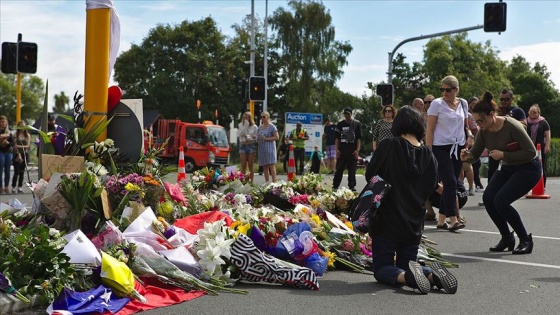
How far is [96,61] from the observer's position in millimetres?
8453

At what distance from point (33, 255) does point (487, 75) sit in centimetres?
7768

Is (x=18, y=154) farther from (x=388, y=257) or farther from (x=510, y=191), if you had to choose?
(x=388, y=257)

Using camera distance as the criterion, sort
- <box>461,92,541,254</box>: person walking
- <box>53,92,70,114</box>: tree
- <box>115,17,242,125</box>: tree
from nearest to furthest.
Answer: <box>461,92,541,254</box>: person walking → <box>115,17,242,125</box>: tree → <box>53,92,70,114</box>: tree

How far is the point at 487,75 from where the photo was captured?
79.8 m

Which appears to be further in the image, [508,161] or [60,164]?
[508,161]

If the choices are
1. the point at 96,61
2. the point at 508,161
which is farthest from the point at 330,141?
the point at 96,61

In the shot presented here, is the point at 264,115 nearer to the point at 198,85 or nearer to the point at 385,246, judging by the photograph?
the point at 385,246

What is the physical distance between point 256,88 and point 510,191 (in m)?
22.5

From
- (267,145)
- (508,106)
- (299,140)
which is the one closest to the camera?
(508,106)

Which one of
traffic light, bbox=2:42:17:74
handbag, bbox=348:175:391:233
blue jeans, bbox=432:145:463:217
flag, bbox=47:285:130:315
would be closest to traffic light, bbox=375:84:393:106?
traffic light, bbox=2:42:17:74

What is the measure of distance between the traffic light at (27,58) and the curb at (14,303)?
1762 centimetres

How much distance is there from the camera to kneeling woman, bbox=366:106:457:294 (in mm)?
6988

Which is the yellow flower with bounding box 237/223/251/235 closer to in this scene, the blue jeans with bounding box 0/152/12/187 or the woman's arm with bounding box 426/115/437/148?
the woman's arm with bounding box 426/115/437/148

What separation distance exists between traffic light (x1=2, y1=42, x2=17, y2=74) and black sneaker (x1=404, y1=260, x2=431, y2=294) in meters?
18.1
